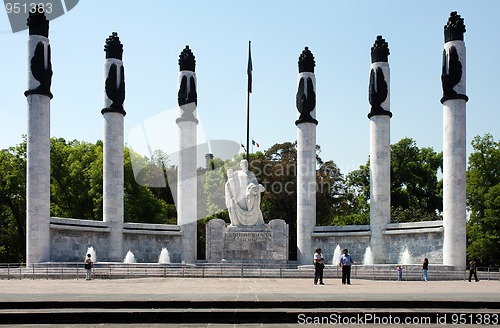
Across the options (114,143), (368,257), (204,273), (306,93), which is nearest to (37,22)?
(114,143)

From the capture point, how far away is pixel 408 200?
60125 millimetres

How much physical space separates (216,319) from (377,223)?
27403 mm

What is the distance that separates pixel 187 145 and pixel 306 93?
850 centimetres

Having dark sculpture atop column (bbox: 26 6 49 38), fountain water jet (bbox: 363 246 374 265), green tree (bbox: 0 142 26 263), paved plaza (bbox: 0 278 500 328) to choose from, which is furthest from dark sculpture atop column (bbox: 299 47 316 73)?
paved plaza (bbox: 0 278 500 328)

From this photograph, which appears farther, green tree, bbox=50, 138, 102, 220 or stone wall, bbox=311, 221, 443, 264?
green tree, bbox=50, 138, 102, 220

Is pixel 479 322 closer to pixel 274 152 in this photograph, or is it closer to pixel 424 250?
pixel 424 250

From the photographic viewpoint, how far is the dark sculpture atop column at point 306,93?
141 feet

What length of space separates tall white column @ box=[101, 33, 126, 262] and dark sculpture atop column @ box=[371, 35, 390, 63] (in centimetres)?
1590

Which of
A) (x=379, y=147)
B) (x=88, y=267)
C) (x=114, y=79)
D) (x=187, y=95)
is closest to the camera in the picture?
(x=88, y=267)

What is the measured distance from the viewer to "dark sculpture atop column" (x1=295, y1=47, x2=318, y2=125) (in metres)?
42.9

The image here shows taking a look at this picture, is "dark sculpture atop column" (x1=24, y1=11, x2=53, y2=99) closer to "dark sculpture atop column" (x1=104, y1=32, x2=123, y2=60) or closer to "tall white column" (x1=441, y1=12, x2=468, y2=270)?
"dark sculpture atop column" (x1=104, y1=32, x2=123, y2=60)

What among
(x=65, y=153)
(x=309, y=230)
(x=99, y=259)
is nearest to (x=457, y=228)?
(x=309, y=230)

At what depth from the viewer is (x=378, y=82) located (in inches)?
1617

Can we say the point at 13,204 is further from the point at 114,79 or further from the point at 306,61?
the point at 306,61
